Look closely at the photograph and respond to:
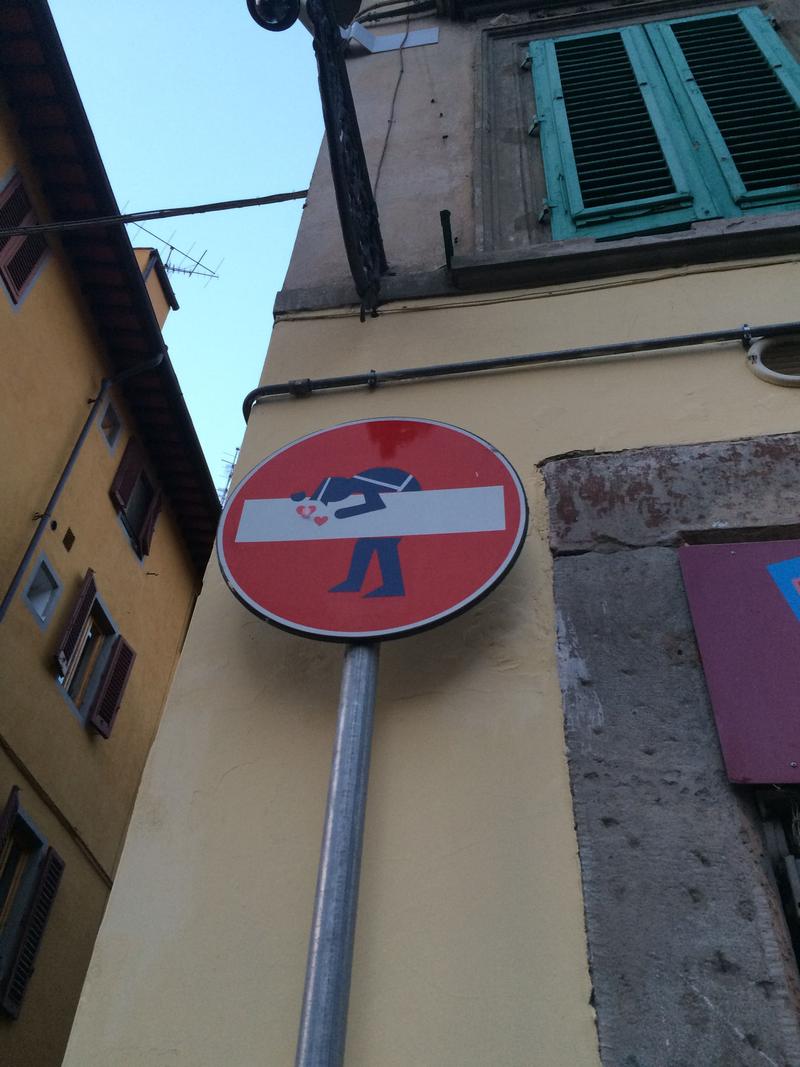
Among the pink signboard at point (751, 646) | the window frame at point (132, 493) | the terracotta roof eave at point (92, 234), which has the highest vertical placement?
the terracotta roof eave at point (92, 234)

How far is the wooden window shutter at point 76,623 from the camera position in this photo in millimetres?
7805

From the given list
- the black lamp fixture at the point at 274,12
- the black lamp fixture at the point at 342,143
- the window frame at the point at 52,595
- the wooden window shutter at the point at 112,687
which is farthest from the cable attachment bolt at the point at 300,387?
the wooden window shutter at the point at 112,687

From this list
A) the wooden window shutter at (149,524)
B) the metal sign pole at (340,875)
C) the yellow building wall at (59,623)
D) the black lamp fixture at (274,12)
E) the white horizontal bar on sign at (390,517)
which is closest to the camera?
the metal sign pole at (340,875)

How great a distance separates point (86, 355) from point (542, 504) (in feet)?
24.9

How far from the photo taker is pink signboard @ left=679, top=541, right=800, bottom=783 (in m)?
1.93

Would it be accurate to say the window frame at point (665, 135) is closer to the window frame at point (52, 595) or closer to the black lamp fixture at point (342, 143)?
the black lamp fixture at point (342, 143)

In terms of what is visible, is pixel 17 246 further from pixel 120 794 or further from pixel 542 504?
pixel 542 504

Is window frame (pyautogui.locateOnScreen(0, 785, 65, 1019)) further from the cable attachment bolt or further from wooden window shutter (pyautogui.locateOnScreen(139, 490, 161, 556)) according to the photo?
the cable attachment bolt

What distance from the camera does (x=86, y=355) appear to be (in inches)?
355

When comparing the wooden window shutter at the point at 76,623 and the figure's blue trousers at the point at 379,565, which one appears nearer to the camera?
the figure's blue trousers at the point at 379,565

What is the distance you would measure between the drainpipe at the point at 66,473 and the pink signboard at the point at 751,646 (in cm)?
615

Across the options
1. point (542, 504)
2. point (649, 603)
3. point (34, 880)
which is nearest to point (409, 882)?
point (649, 603)

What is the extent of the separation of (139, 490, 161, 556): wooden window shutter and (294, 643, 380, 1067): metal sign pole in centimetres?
847

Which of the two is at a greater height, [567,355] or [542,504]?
[567,355]
